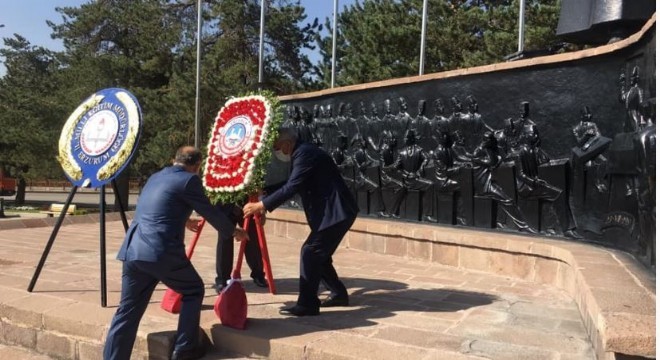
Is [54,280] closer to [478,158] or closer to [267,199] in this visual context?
[267,199]

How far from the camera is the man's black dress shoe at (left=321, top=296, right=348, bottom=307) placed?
532cm

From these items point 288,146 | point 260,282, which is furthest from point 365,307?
point 288,146

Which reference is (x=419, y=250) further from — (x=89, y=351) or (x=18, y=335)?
(x=18, y=335)

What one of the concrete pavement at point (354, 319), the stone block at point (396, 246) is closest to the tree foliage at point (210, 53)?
the stone block at point (396, 246)

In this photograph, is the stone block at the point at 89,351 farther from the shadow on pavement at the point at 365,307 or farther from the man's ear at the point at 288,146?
the man's ear at the point at 288,146

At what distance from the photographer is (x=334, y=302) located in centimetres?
534

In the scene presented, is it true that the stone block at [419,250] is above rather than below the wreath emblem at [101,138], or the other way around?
below

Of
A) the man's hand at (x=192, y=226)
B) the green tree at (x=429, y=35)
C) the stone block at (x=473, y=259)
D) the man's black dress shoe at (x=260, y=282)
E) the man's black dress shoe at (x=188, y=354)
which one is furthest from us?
the green tree at (x=429, y=35)

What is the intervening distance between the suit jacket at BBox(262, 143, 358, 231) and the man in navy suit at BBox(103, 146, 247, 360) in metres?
0.84

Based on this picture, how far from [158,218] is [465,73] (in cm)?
585

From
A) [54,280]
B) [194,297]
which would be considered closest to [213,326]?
[194,297]

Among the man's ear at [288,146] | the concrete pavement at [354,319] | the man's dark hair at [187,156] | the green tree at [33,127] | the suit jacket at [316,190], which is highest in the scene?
the green tree at [33,127]

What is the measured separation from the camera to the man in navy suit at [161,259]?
3.90 metres

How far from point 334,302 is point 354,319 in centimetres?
50
